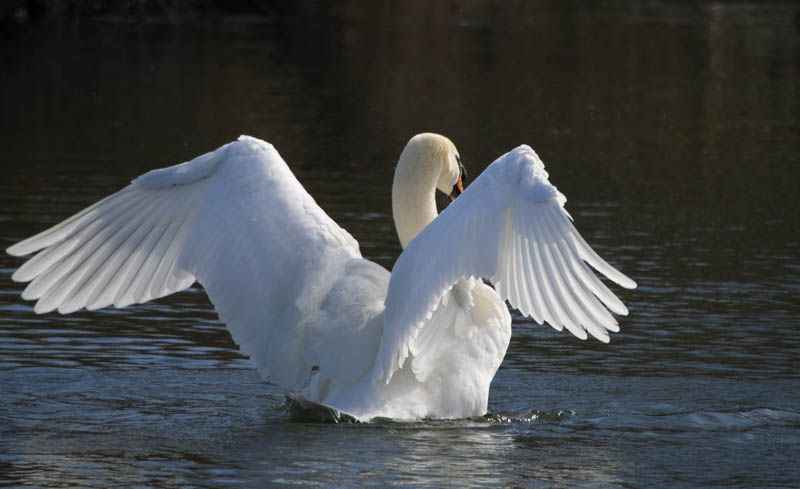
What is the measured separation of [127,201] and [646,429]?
10.4 ft

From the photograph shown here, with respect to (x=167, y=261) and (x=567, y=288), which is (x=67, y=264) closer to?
(x=167, y=261)

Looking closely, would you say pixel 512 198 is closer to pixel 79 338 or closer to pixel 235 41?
pixel 79 338

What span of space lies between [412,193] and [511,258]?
1.53 metres

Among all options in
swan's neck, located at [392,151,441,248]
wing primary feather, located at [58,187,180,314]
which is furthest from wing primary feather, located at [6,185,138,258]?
swan's neck, located at [392,151,441,248]

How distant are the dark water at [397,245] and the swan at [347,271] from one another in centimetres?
32

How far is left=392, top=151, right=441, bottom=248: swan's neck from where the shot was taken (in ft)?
27.1

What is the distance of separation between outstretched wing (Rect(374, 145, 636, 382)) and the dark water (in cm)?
72

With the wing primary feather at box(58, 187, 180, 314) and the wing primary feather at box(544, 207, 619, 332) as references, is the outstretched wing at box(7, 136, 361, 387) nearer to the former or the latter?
the wing primary feather at box(58, 187, 180, 314)

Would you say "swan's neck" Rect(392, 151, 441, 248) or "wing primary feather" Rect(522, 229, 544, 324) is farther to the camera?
"swan's neck" Rect(392, 151, 441, 248)

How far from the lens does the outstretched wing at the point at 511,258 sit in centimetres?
662

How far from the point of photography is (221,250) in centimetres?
Result: 779

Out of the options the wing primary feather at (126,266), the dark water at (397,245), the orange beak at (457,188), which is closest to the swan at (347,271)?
the wing primary feather at (126,266)

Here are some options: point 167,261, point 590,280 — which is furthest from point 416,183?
point 590,280

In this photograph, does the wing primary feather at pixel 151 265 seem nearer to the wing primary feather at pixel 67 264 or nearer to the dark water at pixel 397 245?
the wing primary feather at pixel 67 264
